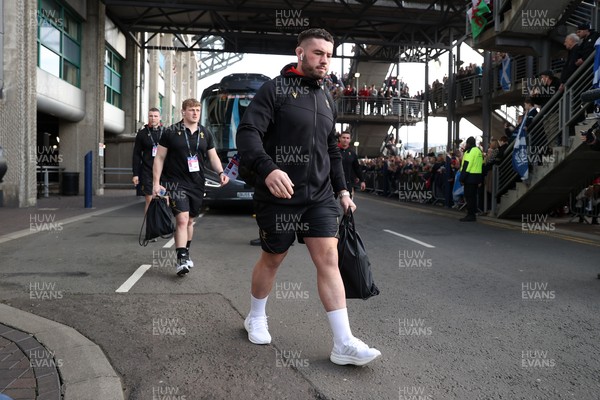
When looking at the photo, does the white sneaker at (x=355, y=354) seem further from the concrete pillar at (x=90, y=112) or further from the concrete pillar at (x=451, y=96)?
the concrete pillar at (x=451, y=96)

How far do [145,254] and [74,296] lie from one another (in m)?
2.32

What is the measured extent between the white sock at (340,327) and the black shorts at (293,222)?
465 millimetres

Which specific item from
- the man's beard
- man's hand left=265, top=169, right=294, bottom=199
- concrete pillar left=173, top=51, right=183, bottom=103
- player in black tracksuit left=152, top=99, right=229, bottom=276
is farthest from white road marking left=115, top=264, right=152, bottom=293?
concrete pillar left=173, top=51, right=183, bottom=103

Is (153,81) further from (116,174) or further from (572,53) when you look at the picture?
(572,53)

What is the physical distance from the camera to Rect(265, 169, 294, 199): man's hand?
3.00 m

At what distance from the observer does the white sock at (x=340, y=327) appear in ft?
10.4

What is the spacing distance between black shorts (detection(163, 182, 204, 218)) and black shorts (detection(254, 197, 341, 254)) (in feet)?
8.90

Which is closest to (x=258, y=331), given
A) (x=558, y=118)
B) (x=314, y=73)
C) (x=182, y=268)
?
(x=314, y=73)

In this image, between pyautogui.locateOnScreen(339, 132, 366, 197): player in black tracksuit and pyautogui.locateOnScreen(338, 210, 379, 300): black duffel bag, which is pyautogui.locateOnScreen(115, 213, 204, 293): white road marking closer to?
pyautogui.locateOnScreen(338, 210, 379, 300): black duffel bag

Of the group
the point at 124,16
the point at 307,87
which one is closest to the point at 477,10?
the point at 307,87

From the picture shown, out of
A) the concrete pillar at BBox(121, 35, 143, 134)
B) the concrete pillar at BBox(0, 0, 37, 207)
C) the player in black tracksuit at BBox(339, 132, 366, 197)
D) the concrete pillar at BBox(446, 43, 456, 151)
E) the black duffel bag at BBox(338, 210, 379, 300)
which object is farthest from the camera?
the concrete pillar at BBox(121, 35, 143, 134)

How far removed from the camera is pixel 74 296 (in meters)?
4.84

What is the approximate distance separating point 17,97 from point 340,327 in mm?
13032

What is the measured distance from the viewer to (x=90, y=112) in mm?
20156
